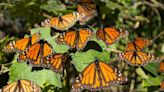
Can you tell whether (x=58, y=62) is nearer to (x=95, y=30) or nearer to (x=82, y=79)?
(x=82, y=79)

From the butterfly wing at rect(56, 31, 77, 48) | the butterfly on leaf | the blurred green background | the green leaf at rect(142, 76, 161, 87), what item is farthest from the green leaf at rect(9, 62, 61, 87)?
the green leaf at rect(142, 76, 161, 87)

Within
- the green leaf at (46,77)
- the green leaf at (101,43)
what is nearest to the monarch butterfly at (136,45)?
the green leaf at (101,43)

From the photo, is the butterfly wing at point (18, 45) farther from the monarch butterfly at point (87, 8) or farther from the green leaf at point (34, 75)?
the monarch butterfly at point (87, 8)

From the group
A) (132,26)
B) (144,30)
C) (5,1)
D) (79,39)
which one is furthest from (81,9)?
(144,30)

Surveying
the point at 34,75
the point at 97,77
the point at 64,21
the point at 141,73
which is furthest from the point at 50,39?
the point at 141,73

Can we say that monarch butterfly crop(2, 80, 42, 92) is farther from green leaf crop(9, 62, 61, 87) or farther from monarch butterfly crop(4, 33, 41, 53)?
monarch butterfly crop(4, 33, 41, 53)
